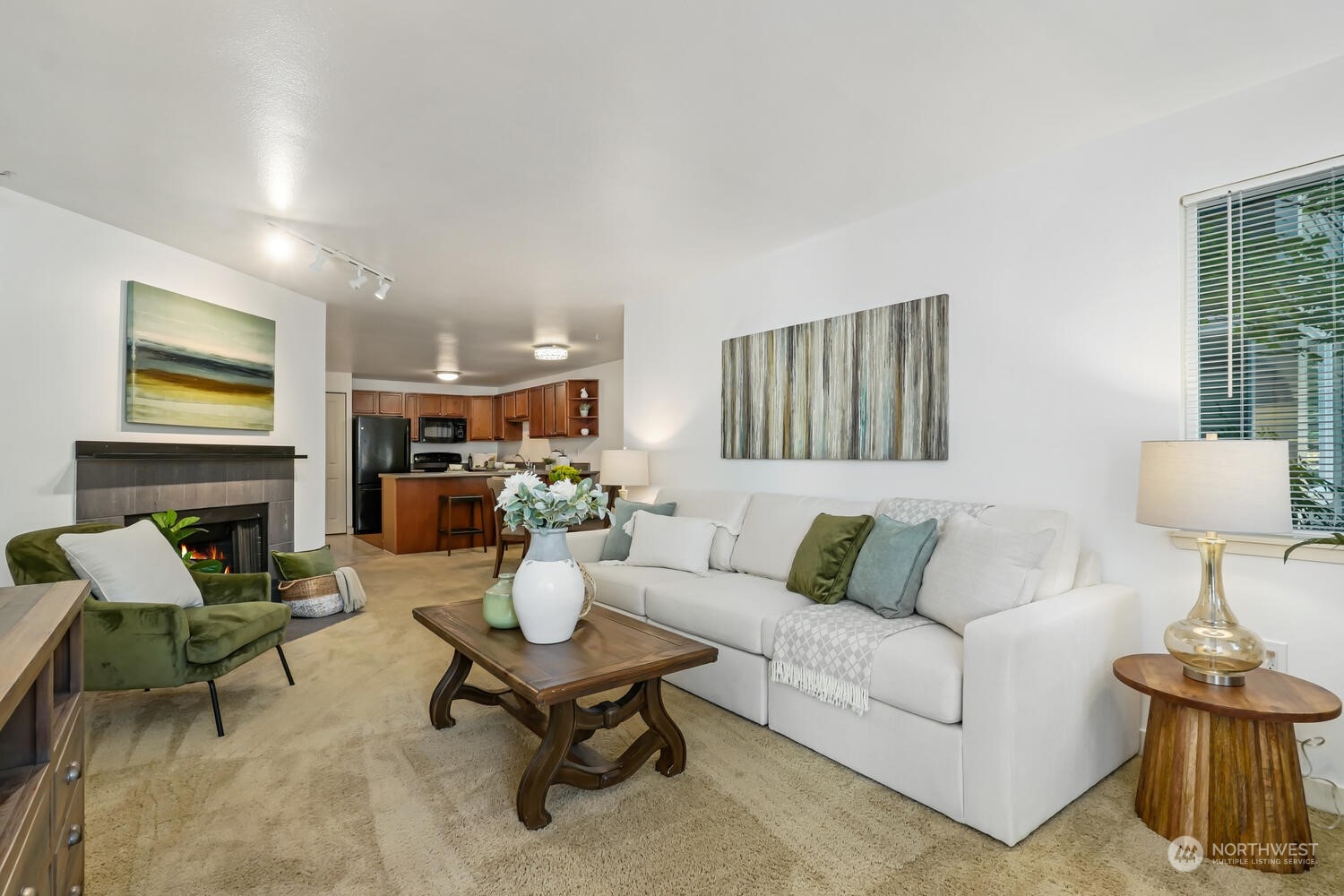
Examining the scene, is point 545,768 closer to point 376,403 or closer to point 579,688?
point 579,688

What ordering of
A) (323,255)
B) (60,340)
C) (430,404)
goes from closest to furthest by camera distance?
1. (60,340)
2. (323,255)
3. (430,404)

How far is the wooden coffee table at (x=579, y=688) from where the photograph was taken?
1904mm

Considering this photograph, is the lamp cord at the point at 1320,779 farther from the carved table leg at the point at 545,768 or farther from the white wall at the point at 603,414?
the white wall at the point at 603,414

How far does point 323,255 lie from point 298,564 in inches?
84.8

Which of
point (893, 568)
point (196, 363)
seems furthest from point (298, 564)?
point (893, 568)

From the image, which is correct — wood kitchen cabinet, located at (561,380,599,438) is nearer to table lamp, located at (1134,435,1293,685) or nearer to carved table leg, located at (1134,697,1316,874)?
table lamp, located at (1134,435,1293,685)

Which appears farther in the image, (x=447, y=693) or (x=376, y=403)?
(x=376, y=403)

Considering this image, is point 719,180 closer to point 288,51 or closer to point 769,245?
point 769,245

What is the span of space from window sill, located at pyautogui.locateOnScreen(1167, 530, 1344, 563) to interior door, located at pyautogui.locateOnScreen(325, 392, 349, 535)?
883cm

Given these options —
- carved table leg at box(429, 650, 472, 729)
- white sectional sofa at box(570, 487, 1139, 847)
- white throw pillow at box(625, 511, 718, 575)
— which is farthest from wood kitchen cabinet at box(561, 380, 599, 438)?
carved table leg at box(429, 650, 472, 729)

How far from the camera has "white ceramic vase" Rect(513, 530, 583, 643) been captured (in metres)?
2.20

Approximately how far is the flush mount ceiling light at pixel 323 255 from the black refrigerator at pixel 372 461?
4.80 meters

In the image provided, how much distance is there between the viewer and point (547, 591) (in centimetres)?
220

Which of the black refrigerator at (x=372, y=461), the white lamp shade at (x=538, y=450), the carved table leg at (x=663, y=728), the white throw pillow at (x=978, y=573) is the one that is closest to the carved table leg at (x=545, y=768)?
the carved table leg at (x=663, y=728)
